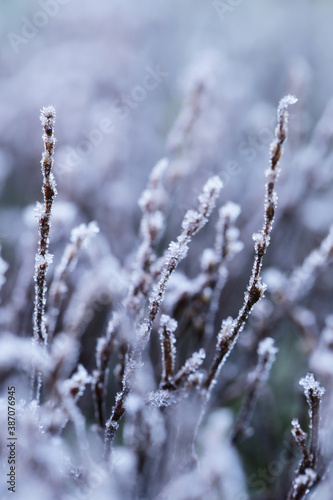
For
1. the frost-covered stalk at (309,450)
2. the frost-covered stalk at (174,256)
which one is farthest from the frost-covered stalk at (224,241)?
the frost-covered stalk at (309,450)

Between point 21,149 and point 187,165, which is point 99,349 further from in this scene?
point 21,149

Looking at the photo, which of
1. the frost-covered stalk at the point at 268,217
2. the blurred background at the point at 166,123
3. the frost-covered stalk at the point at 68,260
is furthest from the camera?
the blurred background at the point at 166,123

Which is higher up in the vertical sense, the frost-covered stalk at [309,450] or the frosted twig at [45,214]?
the frosted twig at [45,214]

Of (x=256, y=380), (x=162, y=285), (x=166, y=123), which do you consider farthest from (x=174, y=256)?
(x=166, y=123)

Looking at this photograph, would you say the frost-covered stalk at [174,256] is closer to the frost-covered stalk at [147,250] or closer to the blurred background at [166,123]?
the frost-covered stalk at [147,250]

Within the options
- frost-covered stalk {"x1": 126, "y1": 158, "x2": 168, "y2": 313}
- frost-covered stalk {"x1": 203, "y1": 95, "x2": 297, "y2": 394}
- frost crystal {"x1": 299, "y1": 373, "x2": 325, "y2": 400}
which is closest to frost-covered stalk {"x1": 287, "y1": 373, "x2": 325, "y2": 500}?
frost crystal {"x1": 299, "y1": 373, "x2": 325, "y2": 400}

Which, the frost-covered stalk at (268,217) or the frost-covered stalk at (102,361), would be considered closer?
the frost-covered stalk at (268,217)
